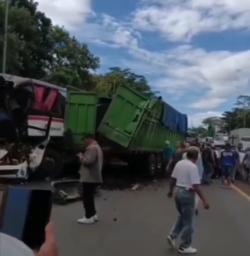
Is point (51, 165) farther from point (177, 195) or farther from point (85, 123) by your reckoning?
point (177, 195)

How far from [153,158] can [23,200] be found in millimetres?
24077

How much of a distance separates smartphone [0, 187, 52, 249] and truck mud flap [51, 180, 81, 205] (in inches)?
482

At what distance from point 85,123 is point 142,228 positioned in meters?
8.97

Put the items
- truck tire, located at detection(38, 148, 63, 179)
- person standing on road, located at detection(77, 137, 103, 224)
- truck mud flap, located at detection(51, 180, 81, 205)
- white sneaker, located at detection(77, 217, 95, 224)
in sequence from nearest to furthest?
1. white sneaker, located at detection(77, 217, 95, 224)
2. person standing on road, located at detection(77, 137, 103, 224)
3. truck mud flap, located at detection(51, 180, 81, 205)
4. truck tire, located at detection(38, 148, 63, 179)

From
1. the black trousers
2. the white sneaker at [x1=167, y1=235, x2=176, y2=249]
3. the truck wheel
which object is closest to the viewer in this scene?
the white sneaker at [x1=167, y1=235, x2=176, y2=249]

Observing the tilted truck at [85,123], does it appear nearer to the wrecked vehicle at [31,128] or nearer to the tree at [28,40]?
the wrecked vehicle at [31,128]

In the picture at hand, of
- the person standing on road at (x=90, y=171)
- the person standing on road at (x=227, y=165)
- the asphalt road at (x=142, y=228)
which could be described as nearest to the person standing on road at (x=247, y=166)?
the person standing on road at (x=227, y=165)

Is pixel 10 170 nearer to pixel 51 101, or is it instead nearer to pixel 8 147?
pixel 8 147

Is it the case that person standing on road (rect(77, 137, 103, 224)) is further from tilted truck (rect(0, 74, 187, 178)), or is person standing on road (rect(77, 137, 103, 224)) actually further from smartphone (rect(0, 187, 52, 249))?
smartphone (rect(0, 187, 52, 249))

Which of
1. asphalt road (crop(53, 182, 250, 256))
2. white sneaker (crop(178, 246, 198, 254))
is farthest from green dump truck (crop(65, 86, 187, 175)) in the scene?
white sneaker (crop(178, 246, 198, 254))

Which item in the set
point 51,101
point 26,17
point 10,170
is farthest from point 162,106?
point 26,17

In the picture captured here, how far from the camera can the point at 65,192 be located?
53.5ft

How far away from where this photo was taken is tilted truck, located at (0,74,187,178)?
17.4 m

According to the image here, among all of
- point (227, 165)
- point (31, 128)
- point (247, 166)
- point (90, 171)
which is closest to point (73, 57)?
point (247, 166)
